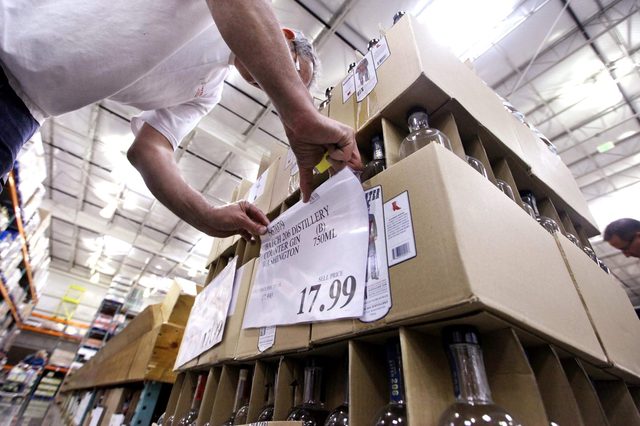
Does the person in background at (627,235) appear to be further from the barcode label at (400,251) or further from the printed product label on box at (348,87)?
the barcode label at (400,251)

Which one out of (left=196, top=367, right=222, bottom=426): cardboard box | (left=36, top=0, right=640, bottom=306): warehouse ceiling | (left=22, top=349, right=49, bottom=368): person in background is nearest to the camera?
(left=196, top=367, right=222, bottom=426): cardboard box

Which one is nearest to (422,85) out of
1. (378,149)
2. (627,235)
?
(378,149)

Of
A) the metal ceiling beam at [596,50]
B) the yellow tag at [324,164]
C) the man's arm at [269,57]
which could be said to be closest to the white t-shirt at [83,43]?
the man's arm at [269,57]

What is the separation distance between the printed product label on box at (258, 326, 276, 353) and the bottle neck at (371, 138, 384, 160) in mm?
588

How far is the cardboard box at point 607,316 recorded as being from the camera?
77 centimetres

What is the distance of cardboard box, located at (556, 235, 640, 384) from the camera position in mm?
773

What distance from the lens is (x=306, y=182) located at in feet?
2.93

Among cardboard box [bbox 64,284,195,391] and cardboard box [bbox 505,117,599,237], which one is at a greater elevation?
cardboard box [bbox 505,117,599,237]

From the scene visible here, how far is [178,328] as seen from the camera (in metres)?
1.94

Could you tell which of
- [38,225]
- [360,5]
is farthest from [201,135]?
[360,5]

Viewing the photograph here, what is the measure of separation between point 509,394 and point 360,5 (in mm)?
3764

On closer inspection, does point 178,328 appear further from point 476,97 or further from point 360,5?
point 360,5

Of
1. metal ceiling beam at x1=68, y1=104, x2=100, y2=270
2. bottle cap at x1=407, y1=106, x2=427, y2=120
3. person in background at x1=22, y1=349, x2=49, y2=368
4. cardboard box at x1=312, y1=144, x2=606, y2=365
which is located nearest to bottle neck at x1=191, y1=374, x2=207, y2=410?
cardboard box at x1=312, y1=144, x2=606, y2=365

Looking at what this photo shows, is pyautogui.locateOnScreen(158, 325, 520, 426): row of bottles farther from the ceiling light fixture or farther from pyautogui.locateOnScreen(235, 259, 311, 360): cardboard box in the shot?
the ceiling light fixture
